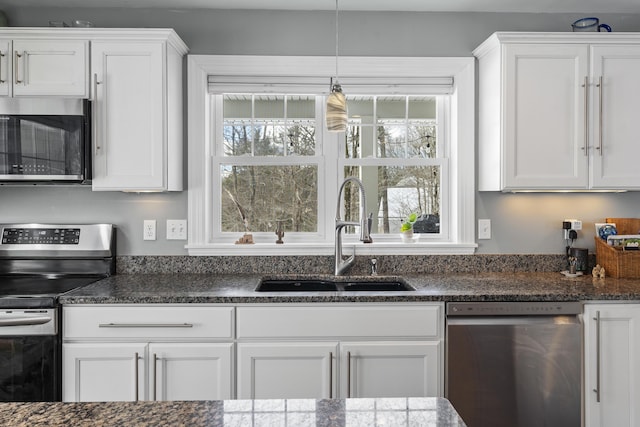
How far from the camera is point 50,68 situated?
2375 millimetres

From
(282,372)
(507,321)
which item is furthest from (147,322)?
(507,321)

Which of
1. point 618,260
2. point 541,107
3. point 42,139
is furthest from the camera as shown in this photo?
point 618,260

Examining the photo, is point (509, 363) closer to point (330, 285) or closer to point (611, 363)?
point (611, 363)

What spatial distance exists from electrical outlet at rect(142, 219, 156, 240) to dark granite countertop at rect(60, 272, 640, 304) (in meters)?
0.29

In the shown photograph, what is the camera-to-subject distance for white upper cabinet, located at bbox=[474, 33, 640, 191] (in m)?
2.44

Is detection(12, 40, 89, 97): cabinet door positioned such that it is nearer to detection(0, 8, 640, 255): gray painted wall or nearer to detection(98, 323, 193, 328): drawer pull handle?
detection(0, 8, 640, 255): gray painted wall

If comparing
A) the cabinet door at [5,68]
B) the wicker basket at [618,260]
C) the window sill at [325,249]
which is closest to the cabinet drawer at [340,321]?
the window sill at [325,249]

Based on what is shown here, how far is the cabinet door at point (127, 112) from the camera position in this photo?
2381 mm

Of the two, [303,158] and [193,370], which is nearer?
[193,370]

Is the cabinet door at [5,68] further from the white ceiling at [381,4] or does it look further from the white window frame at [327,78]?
the white window frame at [327,78]

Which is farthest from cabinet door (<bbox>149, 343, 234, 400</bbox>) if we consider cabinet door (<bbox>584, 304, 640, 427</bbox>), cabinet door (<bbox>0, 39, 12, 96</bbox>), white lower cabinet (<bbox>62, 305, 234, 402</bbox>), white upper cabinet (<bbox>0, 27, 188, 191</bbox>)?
cabinet door (<bbox>584, 304, 640, 427</bbox>)

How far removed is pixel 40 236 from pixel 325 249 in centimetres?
164

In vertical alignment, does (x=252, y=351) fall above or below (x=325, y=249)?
below

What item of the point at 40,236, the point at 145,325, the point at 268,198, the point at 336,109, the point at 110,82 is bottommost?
the point at 145,325
